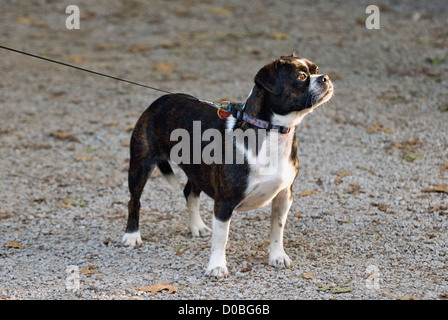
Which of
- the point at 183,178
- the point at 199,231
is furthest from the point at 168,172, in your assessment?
the point at 183,178

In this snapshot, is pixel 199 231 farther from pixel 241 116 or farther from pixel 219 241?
pixel 241 116

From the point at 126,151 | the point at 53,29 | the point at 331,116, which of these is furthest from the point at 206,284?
the point at 53,29

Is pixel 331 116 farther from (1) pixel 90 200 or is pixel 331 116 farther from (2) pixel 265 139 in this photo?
(2) pixel 265 139

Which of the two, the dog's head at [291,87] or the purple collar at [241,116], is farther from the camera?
the purple collar at [241,116]

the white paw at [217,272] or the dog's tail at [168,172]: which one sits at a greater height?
the dog's tail at [168,172]

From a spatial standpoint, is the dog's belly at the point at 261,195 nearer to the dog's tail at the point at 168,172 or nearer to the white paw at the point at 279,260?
the white paw at the point at 279,260

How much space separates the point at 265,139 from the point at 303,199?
1.92 m

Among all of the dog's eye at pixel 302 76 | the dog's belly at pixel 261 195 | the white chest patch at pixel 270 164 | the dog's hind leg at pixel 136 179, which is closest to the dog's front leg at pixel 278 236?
the dog's belly at pixel 261 195

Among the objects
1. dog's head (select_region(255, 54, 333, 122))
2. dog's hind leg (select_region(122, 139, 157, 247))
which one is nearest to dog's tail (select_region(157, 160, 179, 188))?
dog's hind leg (select_region(122, 139, 157, 247))

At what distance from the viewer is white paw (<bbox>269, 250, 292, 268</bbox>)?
4.98m

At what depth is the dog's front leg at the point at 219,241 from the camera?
4.71 meters

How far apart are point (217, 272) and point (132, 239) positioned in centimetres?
101

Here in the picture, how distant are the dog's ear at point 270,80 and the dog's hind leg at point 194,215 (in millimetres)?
1474

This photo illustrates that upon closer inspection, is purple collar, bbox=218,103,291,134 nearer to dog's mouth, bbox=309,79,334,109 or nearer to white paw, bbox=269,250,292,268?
dog's mouth, bbox=309,79,334,109
